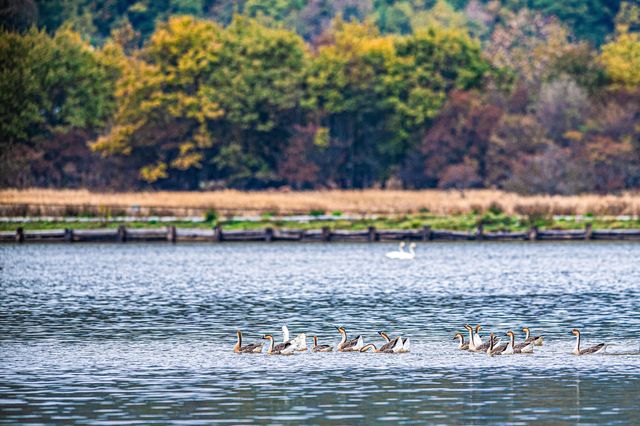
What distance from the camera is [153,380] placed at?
25000 millimetres

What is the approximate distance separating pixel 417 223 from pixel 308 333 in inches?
1492

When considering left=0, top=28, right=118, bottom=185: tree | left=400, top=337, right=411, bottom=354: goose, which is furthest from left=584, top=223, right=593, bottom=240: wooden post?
left=0, top=28, right=118, bottom=185: tree

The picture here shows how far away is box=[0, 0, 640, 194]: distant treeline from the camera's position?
96.9 m

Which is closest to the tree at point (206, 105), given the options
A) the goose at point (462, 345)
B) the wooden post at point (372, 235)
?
the wooden post at point (372, 235)

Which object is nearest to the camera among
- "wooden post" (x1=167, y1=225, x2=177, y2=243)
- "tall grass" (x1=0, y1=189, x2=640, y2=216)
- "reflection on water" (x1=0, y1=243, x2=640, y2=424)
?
"reflection on water" (x1=0, y1=243, x2=640, y2=424)

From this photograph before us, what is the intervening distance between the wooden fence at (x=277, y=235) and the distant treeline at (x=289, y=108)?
27510 mm

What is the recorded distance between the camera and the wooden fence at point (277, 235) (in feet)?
215

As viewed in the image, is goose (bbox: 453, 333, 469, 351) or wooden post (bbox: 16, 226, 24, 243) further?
wooden post (bbox: 16, 226, 24, 243)

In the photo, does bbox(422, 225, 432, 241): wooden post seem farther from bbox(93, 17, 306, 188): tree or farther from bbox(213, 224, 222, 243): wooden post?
bbox(93, 17, 306, 188): tree

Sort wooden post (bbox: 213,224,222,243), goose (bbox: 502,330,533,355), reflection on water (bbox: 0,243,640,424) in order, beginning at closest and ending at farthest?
reflection on water (bbox: 0,243,640,424) → goose (bbox: 502,330,533,355) → wooden post (bbox: 213,224,222,243)

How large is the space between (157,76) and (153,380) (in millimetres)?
76279

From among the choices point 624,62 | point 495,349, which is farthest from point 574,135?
point 495,349

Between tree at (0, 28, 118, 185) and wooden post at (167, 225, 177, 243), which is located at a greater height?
tree at (0, 28, 118, 185)

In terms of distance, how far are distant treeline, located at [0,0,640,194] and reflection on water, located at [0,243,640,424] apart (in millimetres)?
37898
